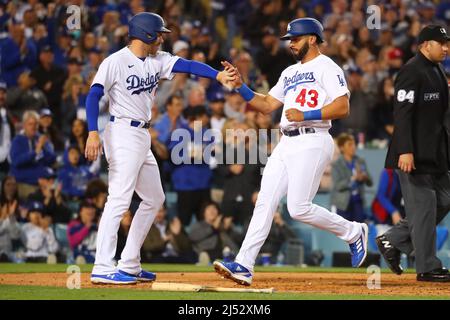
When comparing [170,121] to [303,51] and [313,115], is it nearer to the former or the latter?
[303,51]

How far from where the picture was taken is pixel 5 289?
749 cm

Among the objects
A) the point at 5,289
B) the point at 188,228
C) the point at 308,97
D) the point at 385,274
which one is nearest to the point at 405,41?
the point at 188,228

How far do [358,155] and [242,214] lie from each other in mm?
1993

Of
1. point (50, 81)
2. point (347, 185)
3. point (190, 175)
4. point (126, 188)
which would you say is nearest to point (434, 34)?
point (126, 188)

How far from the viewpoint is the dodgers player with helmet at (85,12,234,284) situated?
7602 millimetres

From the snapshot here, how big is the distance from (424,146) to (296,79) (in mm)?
1357

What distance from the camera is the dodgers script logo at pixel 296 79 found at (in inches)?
304

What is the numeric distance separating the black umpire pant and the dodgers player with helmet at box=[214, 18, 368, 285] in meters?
0.81

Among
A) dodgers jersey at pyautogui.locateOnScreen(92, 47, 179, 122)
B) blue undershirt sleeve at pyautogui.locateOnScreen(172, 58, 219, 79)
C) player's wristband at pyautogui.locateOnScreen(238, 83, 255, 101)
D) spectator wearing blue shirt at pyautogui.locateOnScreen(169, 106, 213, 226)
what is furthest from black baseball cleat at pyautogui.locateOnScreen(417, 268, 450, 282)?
spectator wearing blue shirt at pyautogui.locateOnScreen(169, 106, 213, 226)

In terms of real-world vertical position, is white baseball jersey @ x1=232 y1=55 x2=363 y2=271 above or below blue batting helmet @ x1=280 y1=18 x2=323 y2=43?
below

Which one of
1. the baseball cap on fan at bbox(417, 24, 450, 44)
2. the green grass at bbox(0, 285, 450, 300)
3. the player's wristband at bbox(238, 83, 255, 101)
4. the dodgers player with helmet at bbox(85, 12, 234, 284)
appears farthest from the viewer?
the baseball cap on fan at bbox(417, 24, 450, 44)

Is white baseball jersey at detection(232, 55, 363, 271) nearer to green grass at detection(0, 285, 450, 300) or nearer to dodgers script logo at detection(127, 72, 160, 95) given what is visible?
green grass at detection(0, 285, 450, 300)

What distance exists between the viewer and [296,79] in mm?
7797

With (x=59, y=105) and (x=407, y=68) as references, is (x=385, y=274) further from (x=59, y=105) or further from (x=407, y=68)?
(x=59, y=105)
